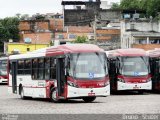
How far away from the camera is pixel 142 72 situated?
126ft

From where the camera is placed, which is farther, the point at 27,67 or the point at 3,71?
the point at 3,71

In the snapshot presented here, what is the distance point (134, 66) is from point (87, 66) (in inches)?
374

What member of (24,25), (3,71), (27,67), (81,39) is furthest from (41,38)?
(27,67)

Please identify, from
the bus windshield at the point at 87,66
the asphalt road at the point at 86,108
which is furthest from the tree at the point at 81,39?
the asphalt road at the point at 86,108

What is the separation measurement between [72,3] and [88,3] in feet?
16.6

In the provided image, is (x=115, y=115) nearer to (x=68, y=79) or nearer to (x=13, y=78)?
(x=68, y=79)

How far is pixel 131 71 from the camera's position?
38.7 metres

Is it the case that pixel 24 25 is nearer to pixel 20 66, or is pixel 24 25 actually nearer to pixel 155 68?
pixel 155 68

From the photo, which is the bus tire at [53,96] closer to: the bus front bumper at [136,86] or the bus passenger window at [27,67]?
the bus passenger window at [27,67]

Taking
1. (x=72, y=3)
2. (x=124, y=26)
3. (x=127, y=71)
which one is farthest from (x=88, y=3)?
(x=127, y=71)

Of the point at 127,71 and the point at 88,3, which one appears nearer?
the point at 127,71

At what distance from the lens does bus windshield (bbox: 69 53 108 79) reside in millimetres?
29391

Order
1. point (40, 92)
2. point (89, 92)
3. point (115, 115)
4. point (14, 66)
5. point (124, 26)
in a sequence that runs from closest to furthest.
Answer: point (115, 115) → point (89, 92) → point (40, 92) → point (14, 66) → point (124, 26)

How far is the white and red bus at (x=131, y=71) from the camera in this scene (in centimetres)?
3819
